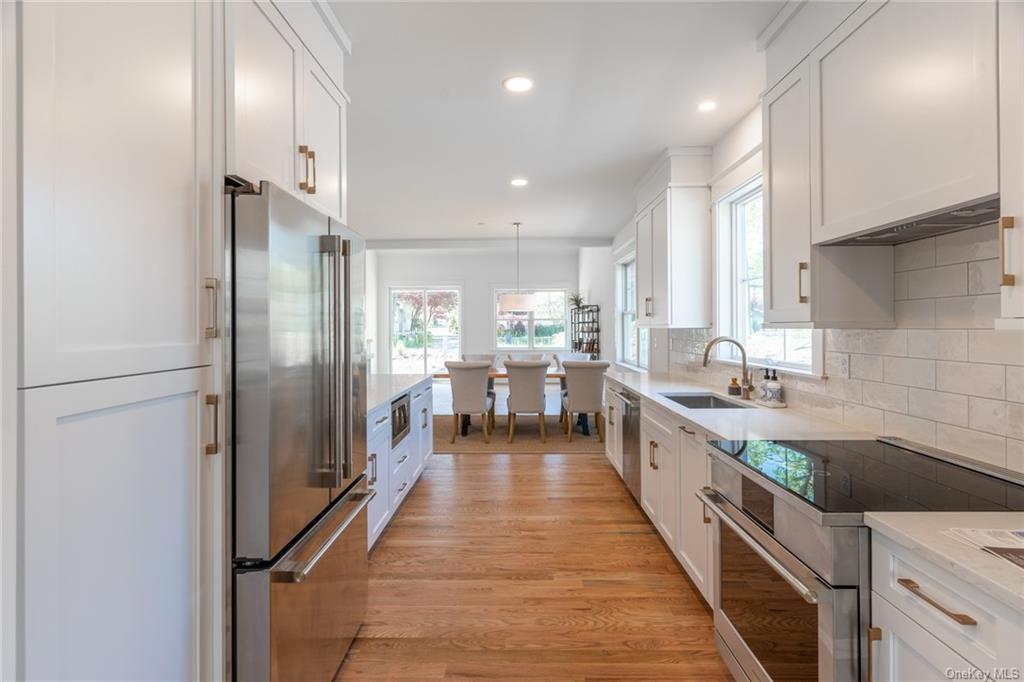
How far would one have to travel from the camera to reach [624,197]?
17.0 feet

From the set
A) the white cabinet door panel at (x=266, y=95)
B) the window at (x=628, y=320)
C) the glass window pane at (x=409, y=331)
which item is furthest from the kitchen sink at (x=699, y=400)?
the glass window pane at (x=409, y=331)

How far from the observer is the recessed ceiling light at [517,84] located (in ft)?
8.70

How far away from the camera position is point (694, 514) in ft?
7.61

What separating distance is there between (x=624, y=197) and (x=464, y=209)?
5.90ft

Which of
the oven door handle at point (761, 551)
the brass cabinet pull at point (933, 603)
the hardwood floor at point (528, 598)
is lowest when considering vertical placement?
the hardwood floor at point (528, 598)

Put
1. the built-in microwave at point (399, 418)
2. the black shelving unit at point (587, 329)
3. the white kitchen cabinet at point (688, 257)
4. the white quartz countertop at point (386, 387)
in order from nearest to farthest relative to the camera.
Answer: the white quartz countertop at point (386, 387) → the built-in microwave at point (399, 418) → the white kitchen cabinet at point (688, 257) → the black shelving unit at point (587, 329)

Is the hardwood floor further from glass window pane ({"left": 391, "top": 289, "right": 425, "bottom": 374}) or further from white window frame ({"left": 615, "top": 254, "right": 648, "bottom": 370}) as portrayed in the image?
glass window pane ({"left": 391, "top": 289, "right": 425, "bottom": 374})

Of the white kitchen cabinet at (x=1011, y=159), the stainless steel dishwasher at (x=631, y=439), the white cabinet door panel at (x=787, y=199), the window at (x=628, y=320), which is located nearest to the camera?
the white kitchen cabinet at (x=1011, y=159)

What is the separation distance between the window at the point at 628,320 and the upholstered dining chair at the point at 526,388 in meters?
1.98

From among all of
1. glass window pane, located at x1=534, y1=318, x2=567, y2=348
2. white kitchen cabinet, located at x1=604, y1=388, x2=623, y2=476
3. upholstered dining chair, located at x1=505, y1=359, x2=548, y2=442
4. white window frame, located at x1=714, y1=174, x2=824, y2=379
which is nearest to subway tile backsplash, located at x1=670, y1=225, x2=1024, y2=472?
white window frame, located at x1=714, y1=174, x2=824, y2=379

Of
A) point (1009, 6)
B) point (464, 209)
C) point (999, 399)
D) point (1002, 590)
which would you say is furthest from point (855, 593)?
point (464, 209)

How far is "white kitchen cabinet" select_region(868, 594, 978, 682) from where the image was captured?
937 mm

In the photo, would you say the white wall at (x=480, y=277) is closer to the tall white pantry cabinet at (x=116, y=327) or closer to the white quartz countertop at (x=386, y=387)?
the white quartz countertop at (x=386, y=387)

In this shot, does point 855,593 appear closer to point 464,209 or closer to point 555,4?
point 555,4
